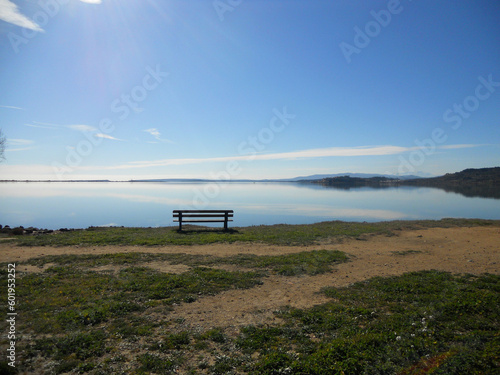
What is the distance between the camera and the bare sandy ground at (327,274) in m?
8.05

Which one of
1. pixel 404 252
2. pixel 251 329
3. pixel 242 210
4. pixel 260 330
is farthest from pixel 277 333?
pixel 242 210

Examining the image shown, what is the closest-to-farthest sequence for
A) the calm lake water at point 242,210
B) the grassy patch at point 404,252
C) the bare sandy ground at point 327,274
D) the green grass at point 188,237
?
the bare sandy ground at point 327,274, the grassy patch at point 404,252, the green grass at point 188,237, the calm lake water at point 242,210

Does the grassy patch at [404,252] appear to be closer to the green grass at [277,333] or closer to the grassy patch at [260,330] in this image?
the grassy patch at [260,330]

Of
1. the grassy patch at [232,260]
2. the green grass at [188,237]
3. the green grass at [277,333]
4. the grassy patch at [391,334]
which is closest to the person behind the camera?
the grassy patch at [391,334]

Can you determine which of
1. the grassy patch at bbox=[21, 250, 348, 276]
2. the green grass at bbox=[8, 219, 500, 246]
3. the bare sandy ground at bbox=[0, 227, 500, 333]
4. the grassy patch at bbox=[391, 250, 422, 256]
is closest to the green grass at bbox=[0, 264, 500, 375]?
the bare sandy ground at bbox=[0, 227, 500, 333]

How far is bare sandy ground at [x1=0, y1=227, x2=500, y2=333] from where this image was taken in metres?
8.05

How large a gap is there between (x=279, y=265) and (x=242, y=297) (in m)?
3.95

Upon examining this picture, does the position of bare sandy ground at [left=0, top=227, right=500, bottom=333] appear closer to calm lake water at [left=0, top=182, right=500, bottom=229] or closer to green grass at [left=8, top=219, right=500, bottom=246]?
green grass at [left=8, top=219, right=500, bottom=246]

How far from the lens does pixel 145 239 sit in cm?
1817

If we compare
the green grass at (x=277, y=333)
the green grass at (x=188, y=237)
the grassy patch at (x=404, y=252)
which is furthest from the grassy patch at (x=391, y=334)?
the green grass at (x=188, y=237)

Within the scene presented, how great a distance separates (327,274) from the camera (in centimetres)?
1145

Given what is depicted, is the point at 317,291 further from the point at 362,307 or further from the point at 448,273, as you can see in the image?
the point at 448,273

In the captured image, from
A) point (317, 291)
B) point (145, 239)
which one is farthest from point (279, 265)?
point (145, 239)

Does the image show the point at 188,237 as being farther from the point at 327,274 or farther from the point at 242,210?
the point at 242,210
